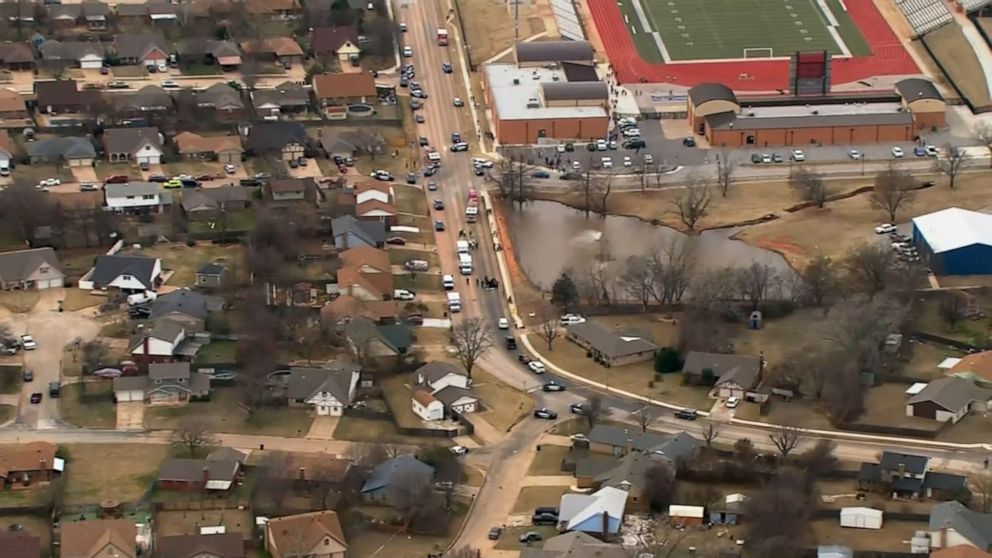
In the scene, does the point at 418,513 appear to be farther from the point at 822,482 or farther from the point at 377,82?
the point at 377,82

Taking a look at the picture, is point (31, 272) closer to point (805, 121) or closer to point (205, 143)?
point (205, 143)

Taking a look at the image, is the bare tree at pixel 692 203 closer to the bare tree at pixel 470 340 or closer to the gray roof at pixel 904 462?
the bare tree at pixel 470 340

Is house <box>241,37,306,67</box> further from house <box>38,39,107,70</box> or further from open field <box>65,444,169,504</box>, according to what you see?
open field <box>65,444,169,504</box>

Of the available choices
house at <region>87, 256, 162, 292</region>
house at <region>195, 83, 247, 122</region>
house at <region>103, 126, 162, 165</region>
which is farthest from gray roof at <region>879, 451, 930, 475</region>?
house at <region>195, 83, 247, 122</region>

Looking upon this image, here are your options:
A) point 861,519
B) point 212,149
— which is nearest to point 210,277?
point 212,149

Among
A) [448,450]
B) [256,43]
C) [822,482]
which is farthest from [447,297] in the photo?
[256,43]

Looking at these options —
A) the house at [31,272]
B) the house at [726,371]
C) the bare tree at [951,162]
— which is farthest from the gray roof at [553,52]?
the house at [726,371]
